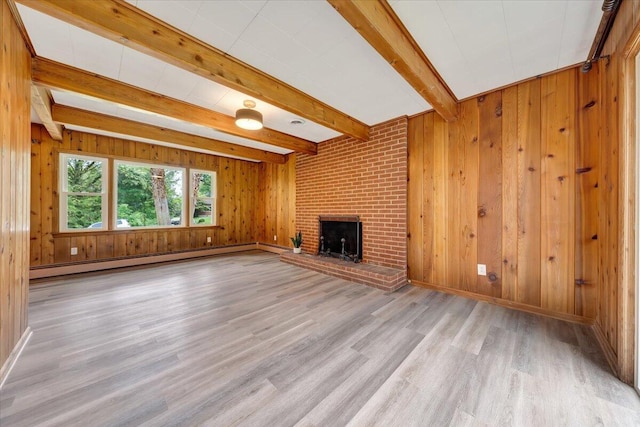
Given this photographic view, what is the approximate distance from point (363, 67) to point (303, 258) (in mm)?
3009

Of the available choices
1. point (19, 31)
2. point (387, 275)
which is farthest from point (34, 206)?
point (387, 275)

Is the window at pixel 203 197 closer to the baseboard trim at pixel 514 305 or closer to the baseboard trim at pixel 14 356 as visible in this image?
the baseboard trim at pixel 14 356

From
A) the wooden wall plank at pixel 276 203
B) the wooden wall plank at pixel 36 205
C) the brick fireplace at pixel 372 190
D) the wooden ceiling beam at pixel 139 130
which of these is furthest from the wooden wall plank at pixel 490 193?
the wooden wall plank at pixel 36 205

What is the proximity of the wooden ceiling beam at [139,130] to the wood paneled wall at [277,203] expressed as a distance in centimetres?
76

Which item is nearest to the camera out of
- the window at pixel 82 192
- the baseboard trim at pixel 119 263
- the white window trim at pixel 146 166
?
the baseboard trim at pixel 119 263

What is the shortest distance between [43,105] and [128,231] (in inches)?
95.8

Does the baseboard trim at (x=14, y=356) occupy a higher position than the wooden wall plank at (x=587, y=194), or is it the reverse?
the wooden wall plank at (x=587, y=194)

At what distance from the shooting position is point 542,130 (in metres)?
2.24

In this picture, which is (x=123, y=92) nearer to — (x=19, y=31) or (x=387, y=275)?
(x=19, y=31)

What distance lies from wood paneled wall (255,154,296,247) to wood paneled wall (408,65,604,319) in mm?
2903

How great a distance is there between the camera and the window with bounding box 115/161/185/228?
4.23 meters

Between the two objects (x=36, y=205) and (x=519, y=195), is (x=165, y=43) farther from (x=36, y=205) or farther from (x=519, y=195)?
(x=36, y=205)

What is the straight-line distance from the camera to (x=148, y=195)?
15.0ft

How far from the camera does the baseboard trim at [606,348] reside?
1.45m
